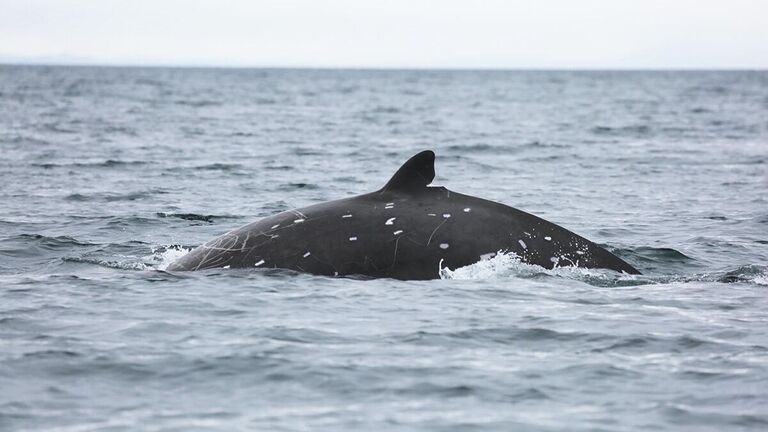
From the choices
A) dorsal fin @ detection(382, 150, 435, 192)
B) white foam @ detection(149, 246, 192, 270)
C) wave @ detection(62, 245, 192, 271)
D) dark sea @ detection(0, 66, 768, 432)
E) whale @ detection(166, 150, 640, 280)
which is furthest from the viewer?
white foam @ detection(149, 246, 192, 270)

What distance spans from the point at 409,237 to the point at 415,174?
0.65 meters

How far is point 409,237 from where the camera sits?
10.7 m

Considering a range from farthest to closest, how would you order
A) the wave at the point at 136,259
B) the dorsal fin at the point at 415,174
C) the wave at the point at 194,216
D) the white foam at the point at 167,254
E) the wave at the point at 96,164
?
the wave at the point at 96,164, the wave at the point at 194,216, the white foam at the point at 167,254, the wave at the point at 136,259, the dorsal fin at the point at 415,174

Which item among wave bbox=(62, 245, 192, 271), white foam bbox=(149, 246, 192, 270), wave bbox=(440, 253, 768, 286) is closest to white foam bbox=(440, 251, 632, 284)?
wave bbox=(440, 253, 768, 286)

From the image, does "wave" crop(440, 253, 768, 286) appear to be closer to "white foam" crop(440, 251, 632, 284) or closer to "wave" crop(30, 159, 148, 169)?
"white foam" crop(440, 251, 632, 284)

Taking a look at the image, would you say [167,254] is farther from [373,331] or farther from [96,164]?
[96,164]

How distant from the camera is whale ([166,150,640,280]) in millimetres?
10703

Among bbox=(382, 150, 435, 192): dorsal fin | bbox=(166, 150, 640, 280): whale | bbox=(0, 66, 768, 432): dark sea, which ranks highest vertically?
bbox=(382, 150, 435, 192): dorsal fin

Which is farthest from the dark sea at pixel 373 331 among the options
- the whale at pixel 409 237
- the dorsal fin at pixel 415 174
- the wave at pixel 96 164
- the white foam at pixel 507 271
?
the wave at pixel 96 164

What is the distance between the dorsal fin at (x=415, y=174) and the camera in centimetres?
1059

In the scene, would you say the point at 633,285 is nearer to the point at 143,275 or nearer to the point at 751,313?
the point at 751,313

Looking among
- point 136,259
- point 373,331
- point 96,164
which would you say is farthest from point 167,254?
point 96,164

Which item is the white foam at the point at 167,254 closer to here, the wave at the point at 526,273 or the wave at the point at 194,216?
the wave at the point at 194,216

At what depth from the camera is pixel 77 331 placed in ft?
31.3
